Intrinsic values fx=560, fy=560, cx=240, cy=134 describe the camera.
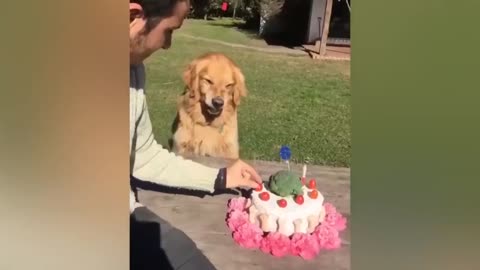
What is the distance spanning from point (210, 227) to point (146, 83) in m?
0.35

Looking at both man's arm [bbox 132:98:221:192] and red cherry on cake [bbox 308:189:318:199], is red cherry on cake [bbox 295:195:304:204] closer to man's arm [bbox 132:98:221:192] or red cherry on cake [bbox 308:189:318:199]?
red cherry on cake [bbox 308:189:318:199]

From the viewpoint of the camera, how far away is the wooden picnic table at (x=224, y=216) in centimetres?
120

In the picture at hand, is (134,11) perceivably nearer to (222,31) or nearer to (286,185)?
(222,31)

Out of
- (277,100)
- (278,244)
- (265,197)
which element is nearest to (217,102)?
(277,100)

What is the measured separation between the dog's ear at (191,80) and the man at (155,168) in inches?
2.7

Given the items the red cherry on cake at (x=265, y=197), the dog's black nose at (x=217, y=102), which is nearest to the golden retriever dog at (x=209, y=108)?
the dog's black nose at (x=217, y=102)

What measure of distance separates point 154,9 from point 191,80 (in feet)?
0.58

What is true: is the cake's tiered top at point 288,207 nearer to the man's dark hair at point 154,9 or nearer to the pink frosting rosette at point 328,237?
the pink frosting rosette at point 328,237

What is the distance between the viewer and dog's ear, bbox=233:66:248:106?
1.23m

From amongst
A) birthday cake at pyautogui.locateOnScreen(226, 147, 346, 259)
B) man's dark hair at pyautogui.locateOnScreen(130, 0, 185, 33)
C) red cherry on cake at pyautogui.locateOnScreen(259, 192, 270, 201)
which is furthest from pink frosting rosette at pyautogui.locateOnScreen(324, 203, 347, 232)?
man's dark hair at pyautogui.locateOnScreen(130, 0, 185, 33)

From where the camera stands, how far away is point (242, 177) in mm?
1232
